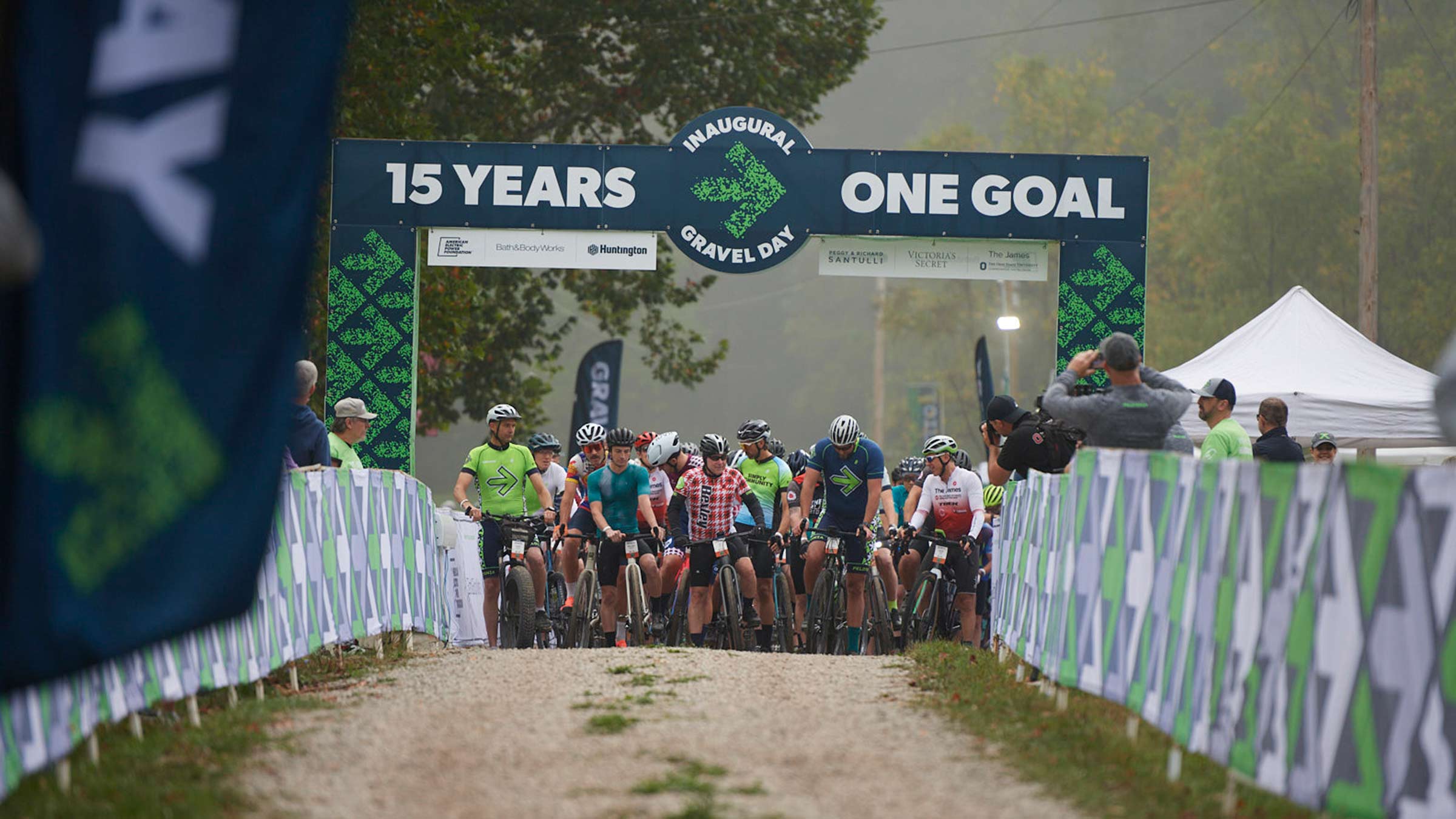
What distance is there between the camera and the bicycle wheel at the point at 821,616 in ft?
49.5

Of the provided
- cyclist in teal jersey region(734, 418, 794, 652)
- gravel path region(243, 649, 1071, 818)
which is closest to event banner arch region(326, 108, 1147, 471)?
cyclist in teal jersey region(734, 418, 794, 652)

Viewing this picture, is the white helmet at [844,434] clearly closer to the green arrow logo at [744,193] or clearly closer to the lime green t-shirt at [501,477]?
the lime green t-shirt at [501,477]

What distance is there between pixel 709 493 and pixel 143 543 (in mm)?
9830

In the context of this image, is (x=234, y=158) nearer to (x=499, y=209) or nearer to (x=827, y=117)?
(x=499, y=209)

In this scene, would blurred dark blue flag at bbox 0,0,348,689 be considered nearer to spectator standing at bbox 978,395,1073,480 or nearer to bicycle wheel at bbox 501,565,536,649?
spectator standing at bbox 978,395,1073,480

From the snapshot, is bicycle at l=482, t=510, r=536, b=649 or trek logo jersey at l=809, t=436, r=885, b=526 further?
trek logo jersey at l=809, t=436, r=885, b=526

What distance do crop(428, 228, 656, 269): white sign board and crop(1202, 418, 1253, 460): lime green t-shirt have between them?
6.45 metres

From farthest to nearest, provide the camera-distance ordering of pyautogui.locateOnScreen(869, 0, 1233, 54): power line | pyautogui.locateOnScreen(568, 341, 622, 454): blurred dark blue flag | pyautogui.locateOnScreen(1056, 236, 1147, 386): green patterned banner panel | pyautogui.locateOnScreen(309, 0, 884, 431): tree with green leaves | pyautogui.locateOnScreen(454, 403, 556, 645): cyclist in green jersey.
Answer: pyautogui.locateOnScreen(869, 0, 1233, 54): power line → pyautogui.locateOnScreen(309, 0, 884, 431): tree with green leaves → pyautogui.locateOnScreen(568, 341, 622, 454): blurred dark blue flag → pyautogui.locateOnScreen(1056, 236, 1147, 386): green patterned banner panel → pyautogui.locateOnScreen(454, 403, 556, 645): cyclist in green jersey

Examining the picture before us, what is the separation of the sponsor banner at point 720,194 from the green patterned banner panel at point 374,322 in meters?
0.24

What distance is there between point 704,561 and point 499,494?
6.44 ft

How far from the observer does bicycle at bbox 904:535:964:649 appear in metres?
15.2

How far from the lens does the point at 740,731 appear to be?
316 inches

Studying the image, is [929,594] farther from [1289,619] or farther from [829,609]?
[1289,619]

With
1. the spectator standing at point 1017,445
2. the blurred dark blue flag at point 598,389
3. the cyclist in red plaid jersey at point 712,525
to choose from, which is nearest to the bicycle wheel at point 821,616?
the cyclist in red plaid jersey at point 712,525
